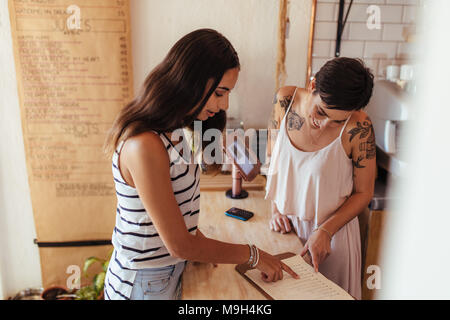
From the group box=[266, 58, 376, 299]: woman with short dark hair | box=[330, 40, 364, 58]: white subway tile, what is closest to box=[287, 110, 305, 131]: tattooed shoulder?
box=[266, 58, 376, 299]: woman with short dark hair

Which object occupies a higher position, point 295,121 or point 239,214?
point 295,121

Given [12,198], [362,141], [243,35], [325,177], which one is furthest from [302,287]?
[12,198]

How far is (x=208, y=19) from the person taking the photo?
4.13ft

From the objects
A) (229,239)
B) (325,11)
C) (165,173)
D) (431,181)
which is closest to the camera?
(431,181)

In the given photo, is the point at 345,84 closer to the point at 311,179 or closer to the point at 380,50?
the point at 311,179

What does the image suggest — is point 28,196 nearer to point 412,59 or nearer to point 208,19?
point 208,19

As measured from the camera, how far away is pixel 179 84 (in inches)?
29.1

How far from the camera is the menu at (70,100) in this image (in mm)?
1466

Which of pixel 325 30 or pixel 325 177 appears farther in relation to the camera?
pixel 325 30

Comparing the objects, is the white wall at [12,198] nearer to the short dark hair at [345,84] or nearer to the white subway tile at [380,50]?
the short dark hair at [345,84]

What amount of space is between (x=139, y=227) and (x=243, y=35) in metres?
0.82

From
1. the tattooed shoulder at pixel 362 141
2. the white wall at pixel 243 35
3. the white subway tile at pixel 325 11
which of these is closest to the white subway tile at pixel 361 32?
the white subway tile at pixel 325 11

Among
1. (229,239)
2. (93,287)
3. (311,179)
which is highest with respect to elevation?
(311,179)

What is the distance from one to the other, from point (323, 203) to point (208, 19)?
80 cm
